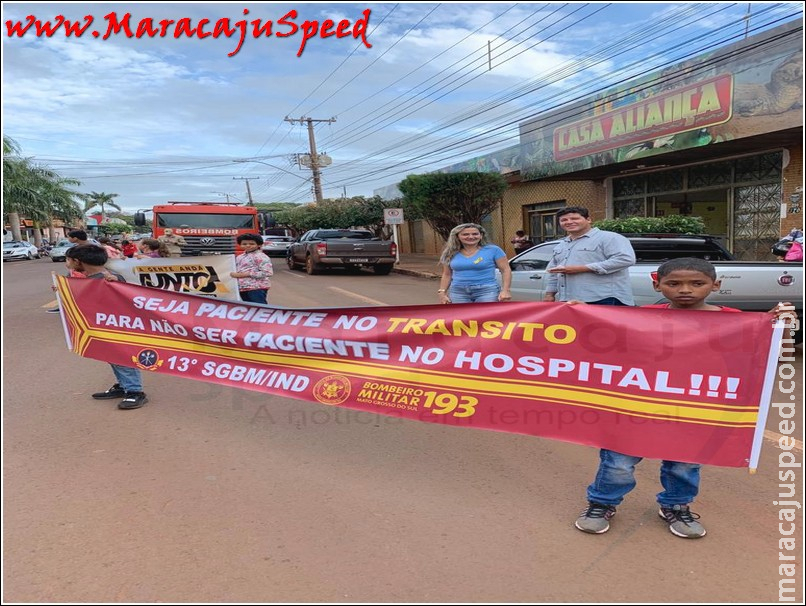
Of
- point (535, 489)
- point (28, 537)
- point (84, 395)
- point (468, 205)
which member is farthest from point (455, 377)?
point (468, 205)

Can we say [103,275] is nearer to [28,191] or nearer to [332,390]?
[332,390]

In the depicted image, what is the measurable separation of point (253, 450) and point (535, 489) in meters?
1.95

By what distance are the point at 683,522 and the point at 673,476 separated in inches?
9.1

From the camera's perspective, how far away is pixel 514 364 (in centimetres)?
306

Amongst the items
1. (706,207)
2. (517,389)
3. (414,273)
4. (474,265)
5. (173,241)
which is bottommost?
(414,273)

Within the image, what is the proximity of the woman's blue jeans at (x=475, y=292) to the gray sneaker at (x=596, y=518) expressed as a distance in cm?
241

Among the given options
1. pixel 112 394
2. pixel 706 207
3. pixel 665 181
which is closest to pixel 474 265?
pixel 112 394

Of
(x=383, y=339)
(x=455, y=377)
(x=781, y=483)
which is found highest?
(x=383, y=339)

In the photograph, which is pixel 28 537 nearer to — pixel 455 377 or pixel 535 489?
pixel 455 377

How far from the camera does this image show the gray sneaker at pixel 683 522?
2670mm

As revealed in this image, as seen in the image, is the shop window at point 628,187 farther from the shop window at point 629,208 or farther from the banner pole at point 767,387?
the banner pole at point 767,387

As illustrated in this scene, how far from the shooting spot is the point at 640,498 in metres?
3.08

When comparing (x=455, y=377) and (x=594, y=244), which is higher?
(x=594, y=244)

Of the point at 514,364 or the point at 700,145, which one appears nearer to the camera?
the point at 514,364
